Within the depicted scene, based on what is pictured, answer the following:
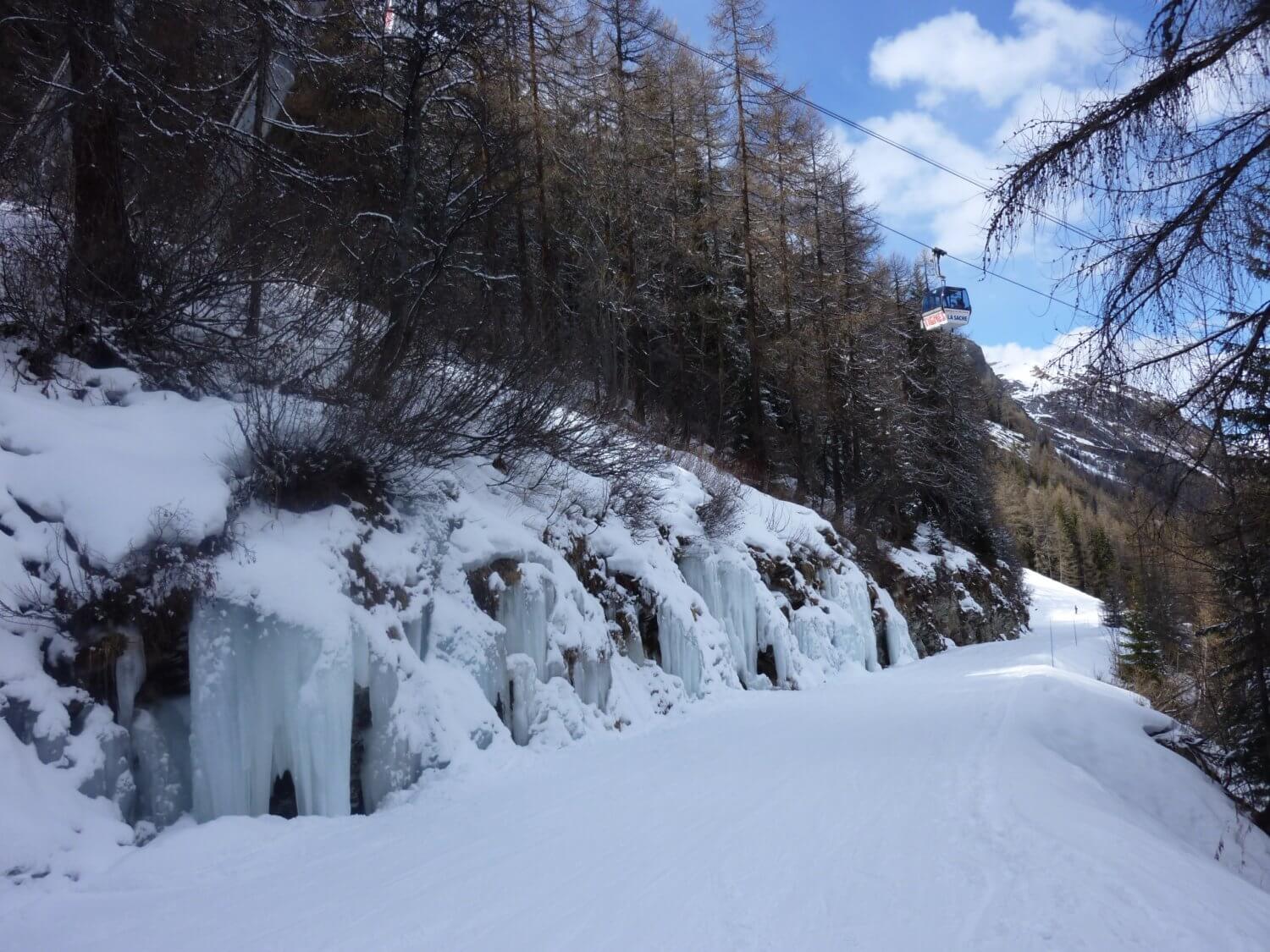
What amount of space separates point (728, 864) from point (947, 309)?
21.5m

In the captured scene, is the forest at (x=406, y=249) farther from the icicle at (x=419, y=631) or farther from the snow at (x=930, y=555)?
the snow at (x=930, y=555)

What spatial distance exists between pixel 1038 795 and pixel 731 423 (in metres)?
15.8

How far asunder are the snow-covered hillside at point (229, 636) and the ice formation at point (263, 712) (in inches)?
0.5

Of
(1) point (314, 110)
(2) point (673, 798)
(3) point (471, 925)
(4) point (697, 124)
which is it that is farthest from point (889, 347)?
(3) point (471, 925)

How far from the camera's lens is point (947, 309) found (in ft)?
72.7

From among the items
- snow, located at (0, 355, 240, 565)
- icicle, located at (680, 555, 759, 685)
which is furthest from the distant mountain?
icicle, located at (680, 555, 759, 685)

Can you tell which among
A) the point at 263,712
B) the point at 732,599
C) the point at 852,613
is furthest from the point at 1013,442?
the point at 263,712

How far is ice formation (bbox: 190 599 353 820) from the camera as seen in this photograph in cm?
449

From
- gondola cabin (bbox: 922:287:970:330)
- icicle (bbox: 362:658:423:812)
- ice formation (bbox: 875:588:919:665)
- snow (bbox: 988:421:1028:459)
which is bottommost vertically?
ice formation (bbox: 875:588:919:665)

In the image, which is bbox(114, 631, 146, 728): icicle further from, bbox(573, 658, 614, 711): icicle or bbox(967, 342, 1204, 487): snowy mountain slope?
bbox(967, 342, 1204, 487): snowy mountain slope

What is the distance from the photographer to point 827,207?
83.1 ft

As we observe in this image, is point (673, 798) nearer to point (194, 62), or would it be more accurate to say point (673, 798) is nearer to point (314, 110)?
point (194, 62)

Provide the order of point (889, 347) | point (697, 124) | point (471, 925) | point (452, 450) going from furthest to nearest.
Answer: point (889, 347)
point (697, 124)
point (452, 450)
point (471, 925)

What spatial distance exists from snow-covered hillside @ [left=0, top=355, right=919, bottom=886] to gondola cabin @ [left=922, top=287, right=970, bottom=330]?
1785cm
